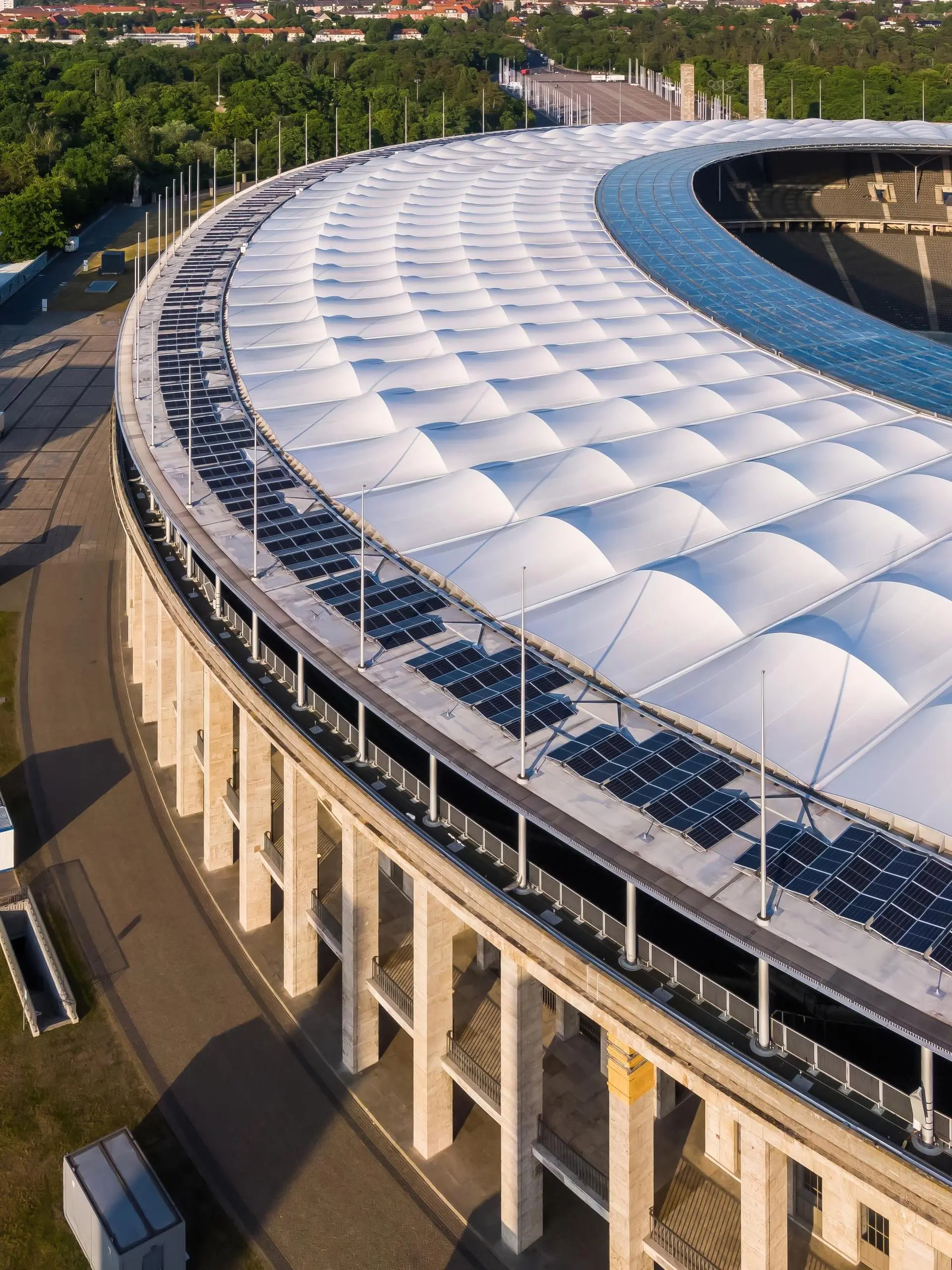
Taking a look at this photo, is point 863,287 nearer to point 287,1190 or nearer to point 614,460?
point 614,460

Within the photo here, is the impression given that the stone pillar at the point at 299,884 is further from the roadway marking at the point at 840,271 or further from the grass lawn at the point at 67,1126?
the roadway marking at the point at 840,271

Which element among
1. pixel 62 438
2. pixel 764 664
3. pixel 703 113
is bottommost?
pixel 62 438

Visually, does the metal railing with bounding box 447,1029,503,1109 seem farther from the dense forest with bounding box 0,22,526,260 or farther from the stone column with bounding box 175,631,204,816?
the dense forest with bounding box 0,22,526,260

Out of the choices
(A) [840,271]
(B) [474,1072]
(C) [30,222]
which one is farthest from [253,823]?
(C) [30,222]

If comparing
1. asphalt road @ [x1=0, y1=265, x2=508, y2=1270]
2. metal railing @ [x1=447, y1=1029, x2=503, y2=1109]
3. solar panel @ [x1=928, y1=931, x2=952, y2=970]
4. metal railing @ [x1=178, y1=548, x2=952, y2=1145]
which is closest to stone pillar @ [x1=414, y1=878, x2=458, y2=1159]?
metal railing @ [x1=447, y1=1029, x2=503, y2=1109]

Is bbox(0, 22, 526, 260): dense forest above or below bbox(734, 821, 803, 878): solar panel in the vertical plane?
above

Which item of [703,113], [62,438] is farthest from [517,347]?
[703,113]
